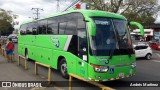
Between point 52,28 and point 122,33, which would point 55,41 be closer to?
point 52,28

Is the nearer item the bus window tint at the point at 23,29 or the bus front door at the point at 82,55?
the bus front door at the point at 82,55

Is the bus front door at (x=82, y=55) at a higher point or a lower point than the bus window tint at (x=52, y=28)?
lower

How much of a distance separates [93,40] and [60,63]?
Answer: 11.1 feet

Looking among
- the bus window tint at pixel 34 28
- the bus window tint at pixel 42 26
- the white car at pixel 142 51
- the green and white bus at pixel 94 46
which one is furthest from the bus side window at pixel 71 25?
the white car at pixel 142 51

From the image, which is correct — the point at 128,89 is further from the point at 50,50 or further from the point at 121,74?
the point at 50,50

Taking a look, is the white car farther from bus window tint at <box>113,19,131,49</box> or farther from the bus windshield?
the bus windshield

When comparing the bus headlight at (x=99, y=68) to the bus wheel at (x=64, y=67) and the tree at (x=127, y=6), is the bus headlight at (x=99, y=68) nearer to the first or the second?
the bus wheel at (x=64, y=67)

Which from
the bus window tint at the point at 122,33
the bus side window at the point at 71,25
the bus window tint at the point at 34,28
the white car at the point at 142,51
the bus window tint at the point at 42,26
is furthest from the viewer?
the white car at the point at 142,51

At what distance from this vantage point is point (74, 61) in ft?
31.7

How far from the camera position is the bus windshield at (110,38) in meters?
8.43

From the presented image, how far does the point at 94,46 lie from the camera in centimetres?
840

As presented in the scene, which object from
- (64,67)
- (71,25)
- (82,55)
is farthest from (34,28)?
(82,55)

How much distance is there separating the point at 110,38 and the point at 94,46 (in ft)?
2.50

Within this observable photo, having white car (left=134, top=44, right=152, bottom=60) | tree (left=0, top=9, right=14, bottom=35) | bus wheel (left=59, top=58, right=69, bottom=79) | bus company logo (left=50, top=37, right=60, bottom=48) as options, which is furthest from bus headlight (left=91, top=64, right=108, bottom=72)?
tree (left=0, top=9, right=14, bottom=35)
